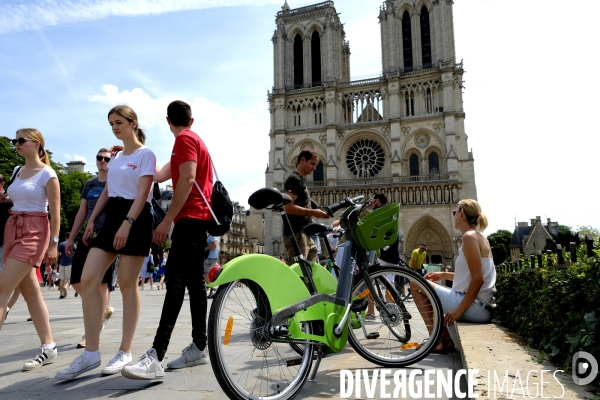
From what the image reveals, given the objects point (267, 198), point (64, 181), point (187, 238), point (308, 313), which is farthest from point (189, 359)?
point (64, 181)

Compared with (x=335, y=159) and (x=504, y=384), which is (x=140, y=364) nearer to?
(x=504, y=384)

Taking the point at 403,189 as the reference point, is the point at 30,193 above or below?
below

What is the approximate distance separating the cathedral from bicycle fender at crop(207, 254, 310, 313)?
3165 cm

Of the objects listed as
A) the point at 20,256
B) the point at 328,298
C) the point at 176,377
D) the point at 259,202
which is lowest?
the point at 176,377

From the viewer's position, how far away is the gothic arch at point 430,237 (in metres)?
33.6

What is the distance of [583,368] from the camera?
1975 millimetres

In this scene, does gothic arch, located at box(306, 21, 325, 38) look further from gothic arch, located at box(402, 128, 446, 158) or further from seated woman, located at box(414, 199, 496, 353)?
seated woman, located at box(414, 199, 496, 353)

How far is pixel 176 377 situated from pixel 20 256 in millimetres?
1453

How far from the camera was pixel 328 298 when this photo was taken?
248cm

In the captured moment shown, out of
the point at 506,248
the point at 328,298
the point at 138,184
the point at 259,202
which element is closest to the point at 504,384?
the point at 328,298

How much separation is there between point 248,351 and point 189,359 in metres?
0.48

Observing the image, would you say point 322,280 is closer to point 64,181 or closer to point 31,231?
point 31,231

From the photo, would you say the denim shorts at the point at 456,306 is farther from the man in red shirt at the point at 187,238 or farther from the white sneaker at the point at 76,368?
the white sneaker at the point at 76,368

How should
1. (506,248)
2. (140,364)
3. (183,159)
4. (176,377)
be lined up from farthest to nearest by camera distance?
(506,248) → (183,159) → (176,377) → (140,364)
